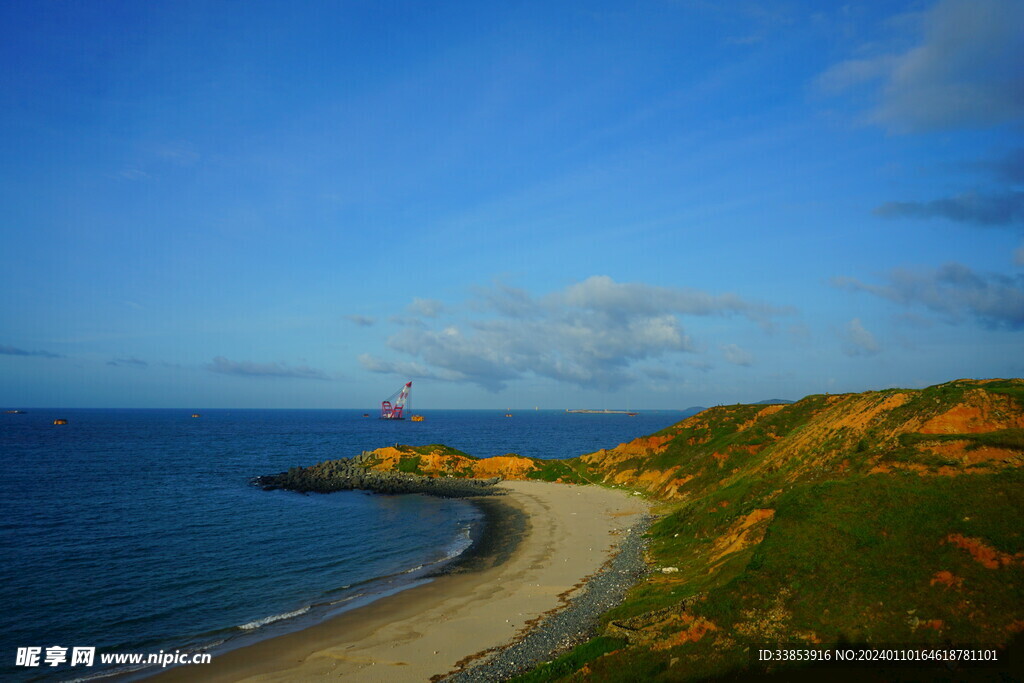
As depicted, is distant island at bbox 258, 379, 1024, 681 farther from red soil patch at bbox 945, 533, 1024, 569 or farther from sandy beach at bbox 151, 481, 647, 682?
sandy beach at bbox 151, 481, 647, 682

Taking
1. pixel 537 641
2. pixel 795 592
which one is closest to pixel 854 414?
pixel 795 592

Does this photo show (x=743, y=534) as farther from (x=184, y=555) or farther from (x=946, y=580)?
(x=184, y=555)

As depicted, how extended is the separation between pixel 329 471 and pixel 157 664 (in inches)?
2902

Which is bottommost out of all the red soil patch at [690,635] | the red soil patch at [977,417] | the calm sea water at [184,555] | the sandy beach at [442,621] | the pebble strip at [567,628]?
the calm sea water at [184,555]

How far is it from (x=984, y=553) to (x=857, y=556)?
173 inches

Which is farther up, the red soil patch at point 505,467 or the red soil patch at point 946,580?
the red soil patch at point 946,580

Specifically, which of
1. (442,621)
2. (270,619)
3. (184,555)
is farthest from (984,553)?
(184,555)

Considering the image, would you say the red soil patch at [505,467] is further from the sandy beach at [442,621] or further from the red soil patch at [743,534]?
the red soil patch at [743,534]

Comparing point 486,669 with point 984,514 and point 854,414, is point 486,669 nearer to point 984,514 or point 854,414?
point 984,514

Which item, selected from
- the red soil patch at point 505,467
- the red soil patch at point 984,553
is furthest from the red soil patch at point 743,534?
the red soil patch at point 505,467

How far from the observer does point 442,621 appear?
34125mm

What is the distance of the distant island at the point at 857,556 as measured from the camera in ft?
66.6

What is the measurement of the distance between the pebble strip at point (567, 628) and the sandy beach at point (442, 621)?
1.22 meters

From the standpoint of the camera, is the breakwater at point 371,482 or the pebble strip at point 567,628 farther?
the breakwater at point 371,482
